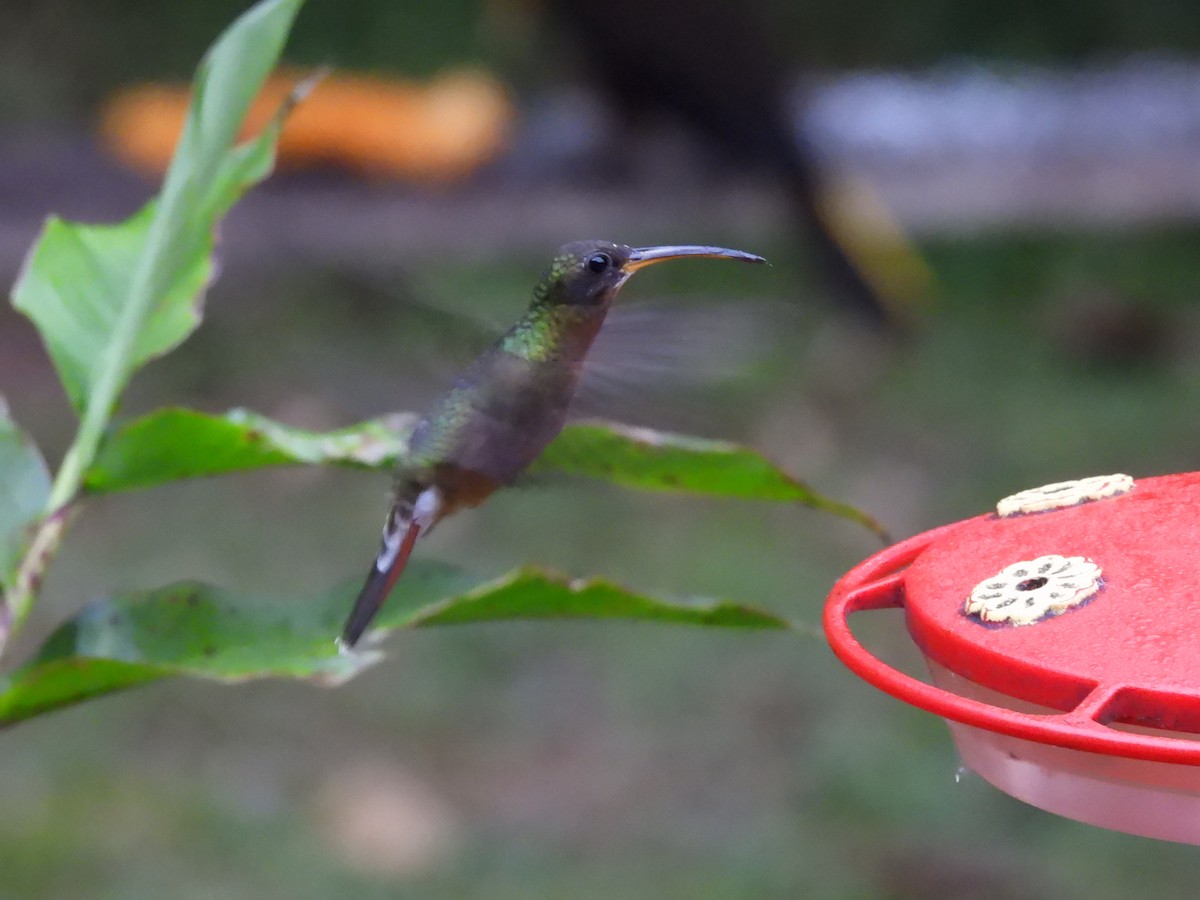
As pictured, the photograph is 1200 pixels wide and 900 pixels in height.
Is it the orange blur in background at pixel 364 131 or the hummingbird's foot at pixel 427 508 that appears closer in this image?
the hummingbird's foot at pixel 427 508

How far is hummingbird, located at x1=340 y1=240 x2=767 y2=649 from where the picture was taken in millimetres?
1198

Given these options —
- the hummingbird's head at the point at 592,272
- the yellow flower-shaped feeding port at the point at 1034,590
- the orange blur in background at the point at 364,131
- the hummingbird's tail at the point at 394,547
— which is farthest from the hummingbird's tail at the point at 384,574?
the orange blur in background at the point at 364,131

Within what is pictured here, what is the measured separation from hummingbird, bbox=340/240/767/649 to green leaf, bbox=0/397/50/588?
25cm

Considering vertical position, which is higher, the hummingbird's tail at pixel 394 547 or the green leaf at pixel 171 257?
the green leaf at pixel 171 257

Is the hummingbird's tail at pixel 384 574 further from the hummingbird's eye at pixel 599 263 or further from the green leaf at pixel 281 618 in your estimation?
the hummingbird's eye at pixel 599 263

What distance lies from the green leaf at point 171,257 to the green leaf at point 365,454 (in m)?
0.04

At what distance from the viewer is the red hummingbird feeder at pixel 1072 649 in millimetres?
741

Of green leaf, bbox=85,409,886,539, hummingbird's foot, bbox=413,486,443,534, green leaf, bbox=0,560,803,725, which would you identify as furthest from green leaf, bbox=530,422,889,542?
hummingbird's foot, bbox=413,486,443,534

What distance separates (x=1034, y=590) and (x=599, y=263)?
0.48 meters

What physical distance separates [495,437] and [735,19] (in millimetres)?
4131

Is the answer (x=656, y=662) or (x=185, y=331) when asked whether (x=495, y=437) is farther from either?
(x=656, y=662)

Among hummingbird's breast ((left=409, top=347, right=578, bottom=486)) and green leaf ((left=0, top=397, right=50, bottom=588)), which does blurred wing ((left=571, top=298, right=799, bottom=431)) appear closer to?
hummingbird's breast ((left=409, top=347, right=578, bottom=486))

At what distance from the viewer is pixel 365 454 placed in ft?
3.22

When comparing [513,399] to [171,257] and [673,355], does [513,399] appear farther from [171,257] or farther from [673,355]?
[171,257]
